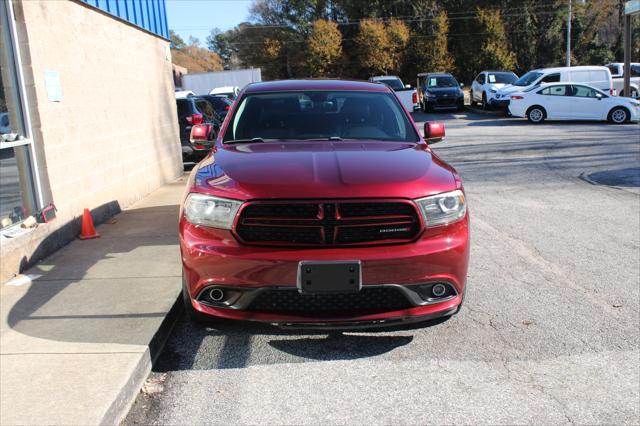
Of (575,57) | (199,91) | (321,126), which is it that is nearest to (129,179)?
(321,126)

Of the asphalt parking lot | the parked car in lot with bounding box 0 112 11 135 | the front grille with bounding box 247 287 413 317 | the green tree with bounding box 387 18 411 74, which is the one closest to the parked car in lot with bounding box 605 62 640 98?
the asphalt parking lot

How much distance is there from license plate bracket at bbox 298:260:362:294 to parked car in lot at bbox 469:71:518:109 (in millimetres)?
24655

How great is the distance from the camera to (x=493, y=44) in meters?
50.7

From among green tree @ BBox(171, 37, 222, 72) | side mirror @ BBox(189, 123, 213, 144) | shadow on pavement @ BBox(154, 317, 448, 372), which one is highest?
green tree @ BBox(171, 37, 222, 72)

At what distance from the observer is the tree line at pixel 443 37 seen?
51875mm

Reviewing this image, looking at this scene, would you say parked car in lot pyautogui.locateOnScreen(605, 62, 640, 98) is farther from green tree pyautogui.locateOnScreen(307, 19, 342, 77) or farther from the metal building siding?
green tree pyautogui.locateOnScreen(307, 19, 342, 77)

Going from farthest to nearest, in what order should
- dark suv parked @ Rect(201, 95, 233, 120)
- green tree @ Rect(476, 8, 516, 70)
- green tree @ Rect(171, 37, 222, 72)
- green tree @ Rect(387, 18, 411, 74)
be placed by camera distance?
1. green tree @ Rect(171, 37, 222, 72)
2. green tree @ Rect(387, 18, 411, 74)
3. green tree @ Rect(476, 8, 516, 70)
4. dark suv parked @ Rect(201, 95, 233, 120)

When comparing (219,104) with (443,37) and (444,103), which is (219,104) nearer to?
(444,103)

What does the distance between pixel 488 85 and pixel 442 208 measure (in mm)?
25326

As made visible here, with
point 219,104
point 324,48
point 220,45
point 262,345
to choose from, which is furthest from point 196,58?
point 262,345

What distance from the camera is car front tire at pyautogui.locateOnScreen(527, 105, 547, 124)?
70.1ft

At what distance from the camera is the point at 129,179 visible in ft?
29.0

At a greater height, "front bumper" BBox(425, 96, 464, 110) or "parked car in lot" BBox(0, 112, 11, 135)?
"parked car in lot" BBox(0, 112, 11, 135)

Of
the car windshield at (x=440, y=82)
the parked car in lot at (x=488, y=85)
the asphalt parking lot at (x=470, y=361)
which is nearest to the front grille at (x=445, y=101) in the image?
the car windshield at (x=440, y=82)
